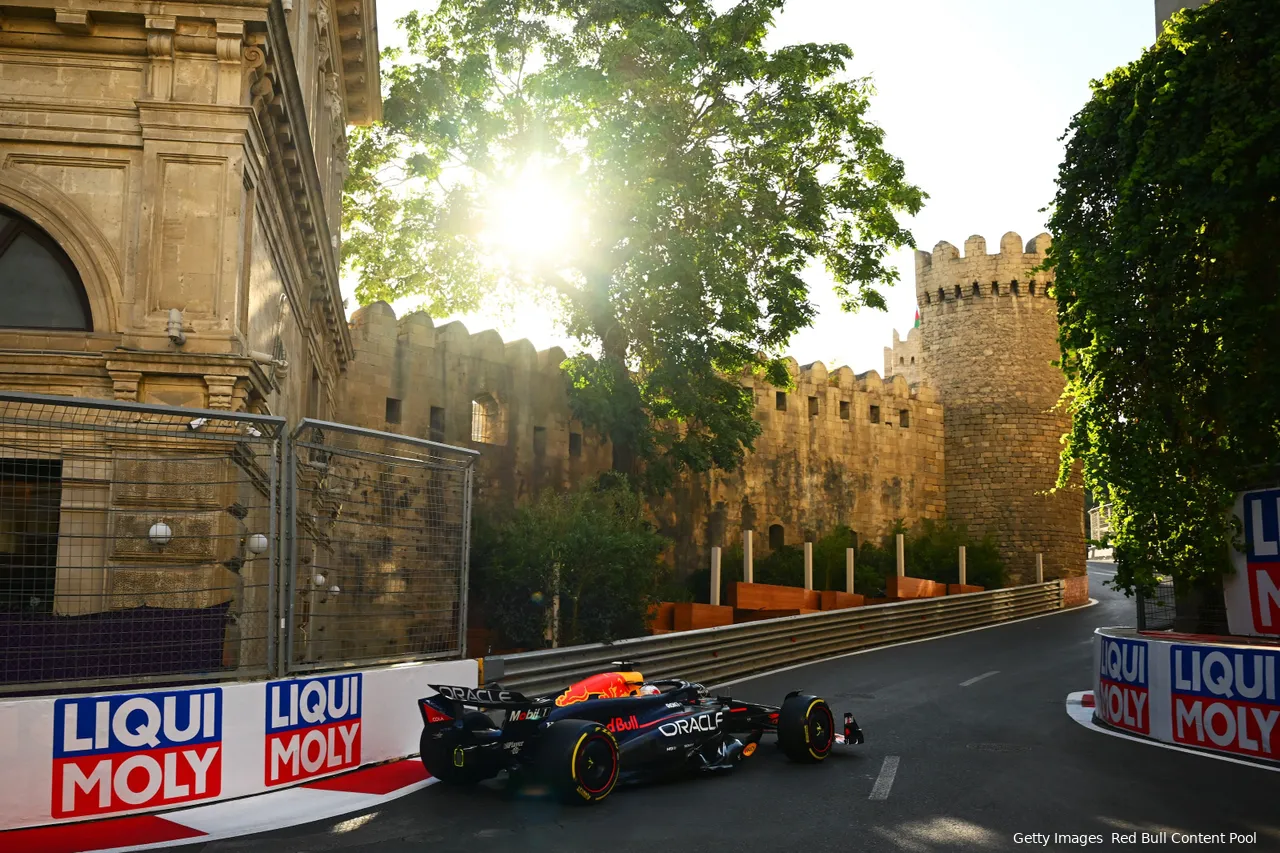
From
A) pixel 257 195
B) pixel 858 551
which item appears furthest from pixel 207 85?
pixel 858 551

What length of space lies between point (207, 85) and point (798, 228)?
17351mm

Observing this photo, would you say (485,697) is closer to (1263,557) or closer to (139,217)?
(139,217)

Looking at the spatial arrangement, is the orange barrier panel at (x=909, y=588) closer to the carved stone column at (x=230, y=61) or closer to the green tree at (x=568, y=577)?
the green tree at (x=568, y=577)

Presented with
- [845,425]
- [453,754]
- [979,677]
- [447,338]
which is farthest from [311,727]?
[845,425]

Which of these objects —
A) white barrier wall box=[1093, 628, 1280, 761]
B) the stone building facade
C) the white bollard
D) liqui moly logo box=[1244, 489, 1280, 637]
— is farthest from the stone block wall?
liqui moly logo box=[1244, 489, 1280, 637]

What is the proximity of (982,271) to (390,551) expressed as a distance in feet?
124

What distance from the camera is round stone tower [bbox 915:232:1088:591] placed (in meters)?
42.5

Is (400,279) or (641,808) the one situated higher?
(400,279)

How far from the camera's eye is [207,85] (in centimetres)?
1186

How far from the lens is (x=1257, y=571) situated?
13.8 metres

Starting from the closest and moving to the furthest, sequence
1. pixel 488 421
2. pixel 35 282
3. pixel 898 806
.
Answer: pixel 898 806 < pixel 35 282 < pixel 488 421

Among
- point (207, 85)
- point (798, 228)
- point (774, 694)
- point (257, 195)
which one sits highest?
point (798, 228)

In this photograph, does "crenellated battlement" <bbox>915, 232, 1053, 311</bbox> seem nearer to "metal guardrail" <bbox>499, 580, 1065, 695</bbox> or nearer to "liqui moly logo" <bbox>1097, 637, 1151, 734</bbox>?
"metal guardrail" <bbox>499, 580, 1065, 695</bbox>

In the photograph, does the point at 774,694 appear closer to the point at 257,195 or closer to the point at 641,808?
the point at 641,808
